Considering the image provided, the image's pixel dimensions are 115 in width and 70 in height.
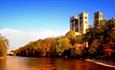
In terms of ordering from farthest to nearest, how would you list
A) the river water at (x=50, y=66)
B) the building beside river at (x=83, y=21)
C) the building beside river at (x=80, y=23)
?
the building beside river at (x=80, y=23), the building beside river at (x=83, y=21), the river water at (x=50, y=66)

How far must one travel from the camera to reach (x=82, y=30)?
161 m

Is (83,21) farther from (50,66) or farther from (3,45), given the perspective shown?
(50,66)

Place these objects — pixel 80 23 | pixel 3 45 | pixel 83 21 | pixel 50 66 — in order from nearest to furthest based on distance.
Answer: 1. pixel 50 66
2. pixel 3 45
3. pixel 83 21
4. pixel 80 23

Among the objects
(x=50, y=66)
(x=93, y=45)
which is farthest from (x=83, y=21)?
(x=50, y=66)

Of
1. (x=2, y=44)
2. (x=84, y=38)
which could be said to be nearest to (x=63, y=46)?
(x=84, y=38)

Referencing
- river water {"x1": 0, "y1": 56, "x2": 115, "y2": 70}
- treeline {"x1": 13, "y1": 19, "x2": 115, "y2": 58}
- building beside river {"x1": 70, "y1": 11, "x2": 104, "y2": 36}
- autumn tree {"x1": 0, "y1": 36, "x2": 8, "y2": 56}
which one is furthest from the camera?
building beside river {"x1": 70, "y1": 11, "x2": 104, "y2": 36}

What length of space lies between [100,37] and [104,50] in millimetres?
10184

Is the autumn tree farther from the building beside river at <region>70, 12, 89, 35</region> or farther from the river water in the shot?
the building beside river at <region>70, 12, 89, 35</region>

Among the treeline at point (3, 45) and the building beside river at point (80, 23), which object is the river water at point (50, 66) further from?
the building beside river at point (80, 23)

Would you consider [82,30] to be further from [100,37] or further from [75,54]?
[100,37]

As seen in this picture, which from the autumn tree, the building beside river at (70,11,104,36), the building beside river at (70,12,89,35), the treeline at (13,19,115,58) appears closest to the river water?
the treeline at (13,19,115,58)

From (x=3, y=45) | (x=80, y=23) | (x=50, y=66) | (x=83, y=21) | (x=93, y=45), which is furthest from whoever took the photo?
(x=80, y=23)

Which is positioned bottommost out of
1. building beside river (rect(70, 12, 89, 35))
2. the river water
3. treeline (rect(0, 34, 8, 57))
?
the river water

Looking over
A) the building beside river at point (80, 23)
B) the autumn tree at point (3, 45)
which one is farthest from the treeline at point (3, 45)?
the building beside river at point (80, 23)
